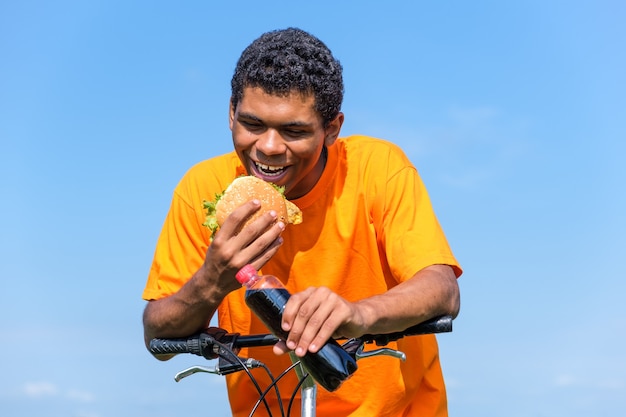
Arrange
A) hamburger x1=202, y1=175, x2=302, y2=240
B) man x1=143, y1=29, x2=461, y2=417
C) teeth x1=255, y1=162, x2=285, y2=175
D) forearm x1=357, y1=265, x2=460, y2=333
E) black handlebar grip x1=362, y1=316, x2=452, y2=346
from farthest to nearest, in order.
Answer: teeth x1=255, y1=162, x2=285, y2=175
man x1=143, y1=29, x2=461, y2=417
hamburger x1=202, y1=175, x2=302, y2=240
black handlebar grip x1=362, y1=316, x2=452, y2=346
forearm x1=357, y1=265, x2=460, y2=333

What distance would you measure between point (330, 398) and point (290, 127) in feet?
4.61

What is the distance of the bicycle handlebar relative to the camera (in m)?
3.72

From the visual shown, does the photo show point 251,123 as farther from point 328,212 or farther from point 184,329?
point 184,329

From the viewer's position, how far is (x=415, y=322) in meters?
3.94

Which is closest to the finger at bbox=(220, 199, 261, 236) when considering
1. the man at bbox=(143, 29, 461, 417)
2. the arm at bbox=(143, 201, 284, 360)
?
the arm at bbox=(143, 201, 284, 360)

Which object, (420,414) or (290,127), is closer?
(290,127)

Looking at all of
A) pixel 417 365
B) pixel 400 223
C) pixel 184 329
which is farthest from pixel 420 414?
pixel 184 329

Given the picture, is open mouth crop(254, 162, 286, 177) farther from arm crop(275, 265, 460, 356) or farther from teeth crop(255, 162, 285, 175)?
arm crop(275, 265, 460, 356)

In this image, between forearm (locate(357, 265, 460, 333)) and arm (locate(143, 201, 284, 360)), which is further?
arm (locate(143, 201, 284, 360))

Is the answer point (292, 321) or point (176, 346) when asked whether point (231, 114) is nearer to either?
point (176, 346)

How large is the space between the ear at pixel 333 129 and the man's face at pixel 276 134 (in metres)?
0.18

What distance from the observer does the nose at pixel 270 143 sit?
4344mm

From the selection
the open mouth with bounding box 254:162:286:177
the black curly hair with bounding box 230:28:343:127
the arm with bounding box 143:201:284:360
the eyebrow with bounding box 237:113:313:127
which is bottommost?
the arm with bounding box 143:201:284:360

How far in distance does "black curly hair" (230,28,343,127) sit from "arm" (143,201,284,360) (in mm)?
756
